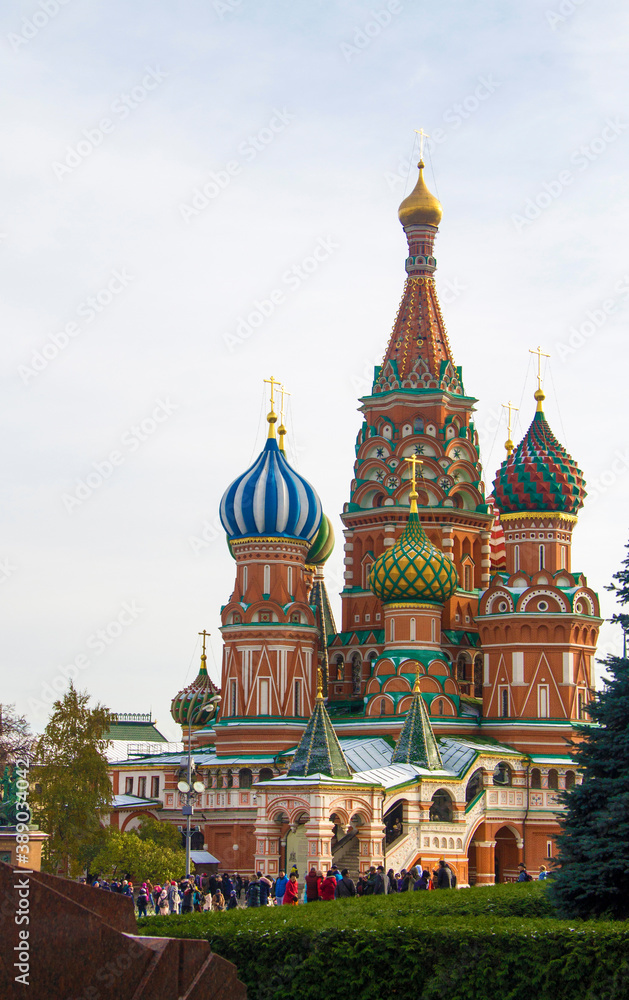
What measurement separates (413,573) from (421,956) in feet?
86.0

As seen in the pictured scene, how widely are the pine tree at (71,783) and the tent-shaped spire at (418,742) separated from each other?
7.30 metres

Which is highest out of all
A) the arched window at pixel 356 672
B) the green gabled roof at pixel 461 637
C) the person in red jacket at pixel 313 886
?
the green gabled roof at pixel 461 637

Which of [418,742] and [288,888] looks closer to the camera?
[288,888]

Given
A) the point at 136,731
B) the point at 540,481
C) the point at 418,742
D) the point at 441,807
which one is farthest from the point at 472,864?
the point at 136,731

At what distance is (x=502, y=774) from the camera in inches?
1419

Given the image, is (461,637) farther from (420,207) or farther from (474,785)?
(420,207)

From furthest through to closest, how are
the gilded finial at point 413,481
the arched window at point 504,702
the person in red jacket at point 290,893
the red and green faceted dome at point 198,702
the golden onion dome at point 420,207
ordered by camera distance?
the red and green faceted dome at point 198,702 → the golden onion dome at point 420,207 → the gilded finial at point 413,481 → the arched window at point 504,702 → the person in red jacket at point 290,893

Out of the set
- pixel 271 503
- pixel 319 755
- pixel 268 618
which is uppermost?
pixel 271 503

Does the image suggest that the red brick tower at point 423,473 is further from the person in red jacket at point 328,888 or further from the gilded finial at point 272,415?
the person in red jacket at point 328,888

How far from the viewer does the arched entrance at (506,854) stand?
35906 millimetres

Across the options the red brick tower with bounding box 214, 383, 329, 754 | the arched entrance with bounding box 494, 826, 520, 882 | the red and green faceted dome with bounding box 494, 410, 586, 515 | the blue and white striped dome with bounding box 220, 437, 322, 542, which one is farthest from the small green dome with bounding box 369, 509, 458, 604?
the arched entrance with bounding box 494, 826, 520, 882

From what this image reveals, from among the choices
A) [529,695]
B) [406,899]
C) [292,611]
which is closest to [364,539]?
[292,611]

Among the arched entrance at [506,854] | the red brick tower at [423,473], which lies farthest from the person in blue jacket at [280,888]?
the red brick tower at [423,473]

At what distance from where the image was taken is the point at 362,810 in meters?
30.5
